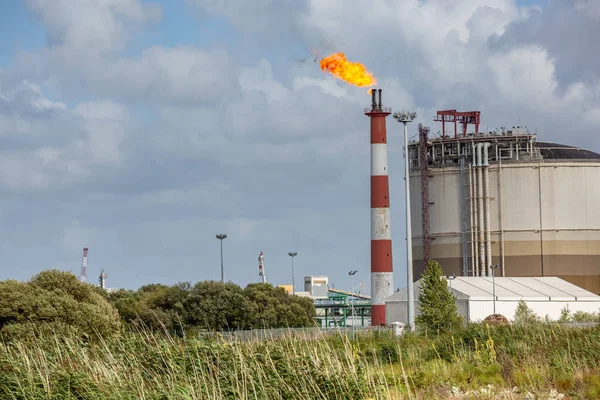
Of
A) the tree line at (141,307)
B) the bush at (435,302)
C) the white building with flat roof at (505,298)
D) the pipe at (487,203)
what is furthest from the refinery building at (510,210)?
the bush at (435,302)

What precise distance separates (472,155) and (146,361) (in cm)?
6815

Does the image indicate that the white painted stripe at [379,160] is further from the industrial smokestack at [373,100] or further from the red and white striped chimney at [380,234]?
the industrial smokestack at [373,100]

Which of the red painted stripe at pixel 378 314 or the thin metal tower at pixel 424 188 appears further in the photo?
the thin metal tower at pixel 424 188

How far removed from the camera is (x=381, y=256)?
2886 inches

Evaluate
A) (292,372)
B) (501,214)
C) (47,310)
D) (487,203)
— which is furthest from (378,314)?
(292,372)

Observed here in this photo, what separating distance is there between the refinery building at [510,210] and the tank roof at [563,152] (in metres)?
0.09

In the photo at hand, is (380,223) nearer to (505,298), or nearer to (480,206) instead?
(505,298)

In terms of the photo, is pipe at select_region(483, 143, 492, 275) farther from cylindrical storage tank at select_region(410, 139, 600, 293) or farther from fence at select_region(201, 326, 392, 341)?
fence at select_region(201, 326, 392, 341)

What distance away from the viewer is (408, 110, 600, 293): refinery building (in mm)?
86812

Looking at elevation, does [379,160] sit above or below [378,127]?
below

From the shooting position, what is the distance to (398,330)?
44938 millimetres

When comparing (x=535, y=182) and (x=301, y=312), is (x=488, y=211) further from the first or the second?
(x=301, y=312)

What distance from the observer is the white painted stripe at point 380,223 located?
241 ft

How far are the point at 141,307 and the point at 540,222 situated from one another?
34473 millimetres
